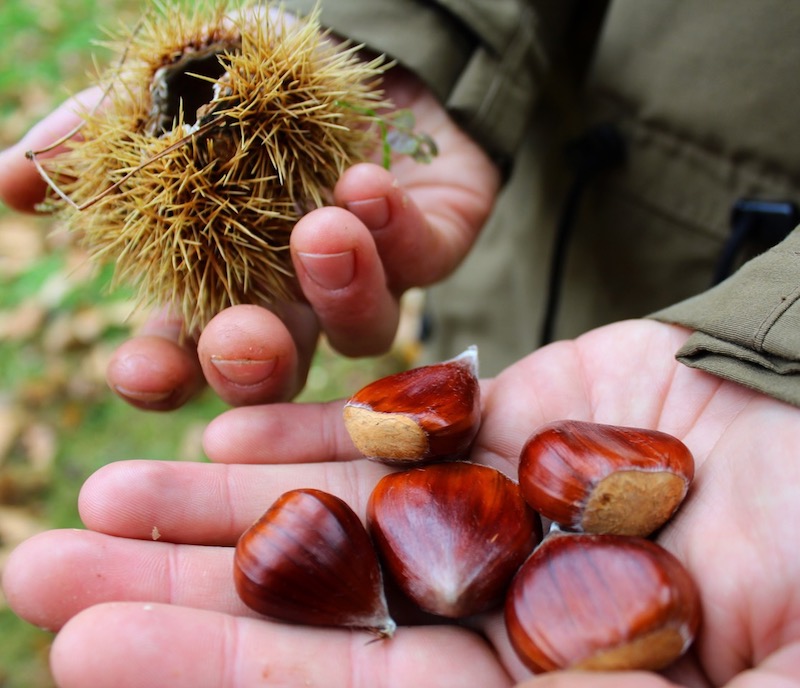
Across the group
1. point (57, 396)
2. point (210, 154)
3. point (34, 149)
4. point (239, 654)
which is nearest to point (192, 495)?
point (239, 654)

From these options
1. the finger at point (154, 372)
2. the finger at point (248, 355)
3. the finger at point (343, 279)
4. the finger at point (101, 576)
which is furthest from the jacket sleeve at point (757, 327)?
the finger at point (154, 372)

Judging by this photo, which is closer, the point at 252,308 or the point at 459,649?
the point at 459,649

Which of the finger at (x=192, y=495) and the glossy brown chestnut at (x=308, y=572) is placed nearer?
the glossy brown chestnut at (x=308, y=572)

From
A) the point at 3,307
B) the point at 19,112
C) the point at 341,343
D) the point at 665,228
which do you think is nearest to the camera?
the point at 341,343

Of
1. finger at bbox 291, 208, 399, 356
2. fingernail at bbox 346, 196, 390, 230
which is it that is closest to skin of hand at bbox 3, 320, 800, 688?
finger at bbox 291, 208, 399, 356

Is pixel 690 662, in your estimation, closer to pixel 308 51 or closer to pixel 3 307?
pixel 308 51

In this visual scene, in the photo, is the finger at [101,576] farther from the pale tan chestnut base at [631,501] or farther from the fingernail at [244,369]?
the pale tan chestnut base at [631,501]

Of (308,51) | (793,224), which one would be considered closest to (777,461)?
(793,224)
